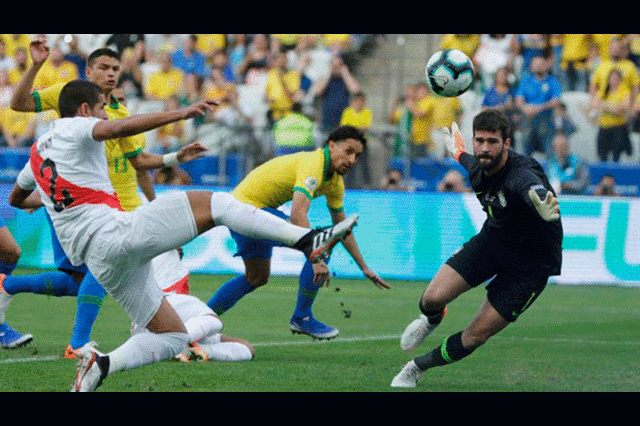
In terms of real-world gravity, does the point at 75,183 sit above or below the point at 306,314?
above

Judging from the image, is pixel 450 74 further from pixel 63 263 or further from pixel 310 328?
pixel 63 263

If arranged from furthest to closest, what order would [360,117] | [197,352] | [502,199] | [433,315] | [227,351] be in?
[360,117] < [227,351] < [197,352] < [433,315] < [502,199]

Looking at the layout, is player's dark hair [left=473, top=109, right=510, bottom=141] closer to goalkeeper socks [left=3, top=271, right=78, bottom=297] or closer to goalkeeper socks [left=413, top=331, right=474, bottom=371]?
goalkeeper socks [left=413, top=331, right=474, bottom=371]

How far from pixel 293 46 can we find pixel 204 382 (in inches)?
571

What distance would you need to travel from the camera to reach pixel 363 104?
1939 cm

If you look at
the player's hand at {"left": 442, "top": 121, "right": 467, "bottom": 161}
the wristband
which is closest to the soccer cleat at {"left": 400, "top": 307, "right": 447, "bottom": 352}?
the player's hand at {"left": 442, "top": 121, "right": 467, "bottom": 161}

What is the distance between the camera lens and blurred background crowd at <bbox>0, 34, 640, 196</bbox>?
59.8 ft

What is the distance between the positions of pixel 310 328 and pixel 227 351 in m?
1.51

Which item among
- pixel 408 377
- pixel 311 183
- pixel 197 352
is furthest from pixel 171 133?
pixel 408 377

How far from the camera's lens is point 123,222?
6910 mm

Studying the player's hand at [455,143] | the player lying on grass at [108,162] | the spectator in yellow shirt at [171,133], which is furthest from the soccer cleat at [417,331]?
the spectator in yellow shirt at [171,133]

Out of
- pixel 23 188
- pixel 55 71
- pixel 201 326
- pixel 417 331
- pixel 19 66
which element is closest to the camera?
pixel 417 331

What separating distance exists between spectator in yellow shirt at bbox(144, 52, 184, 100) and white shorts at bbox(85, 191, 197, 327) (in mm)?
14242

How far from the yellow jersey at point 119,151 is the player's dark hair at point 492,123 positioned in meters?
3.10
